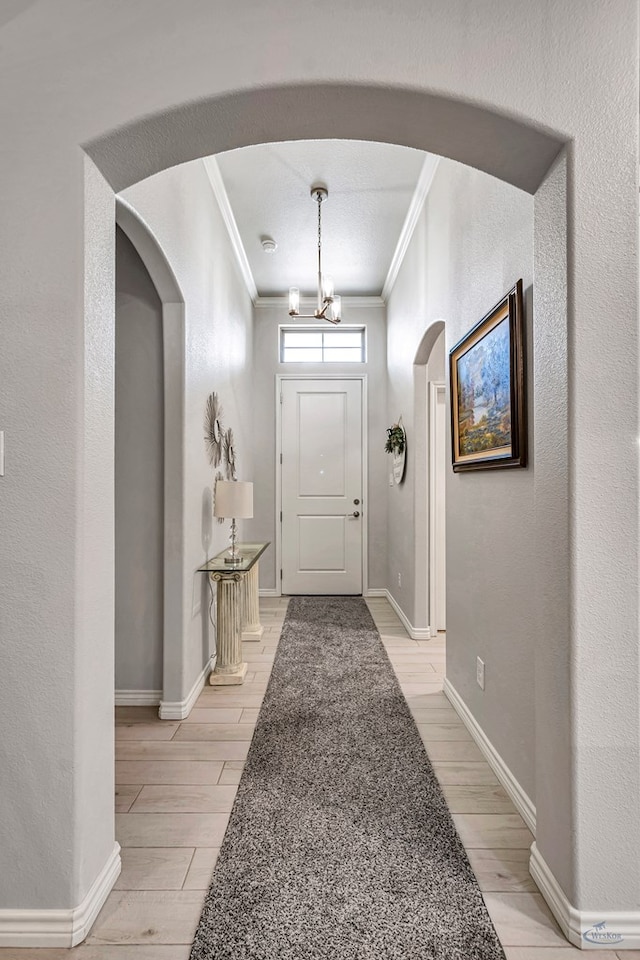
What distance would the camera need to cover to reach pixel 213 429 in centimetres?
347

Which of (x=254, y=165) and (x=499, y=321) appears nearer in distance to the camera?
(x=499, y=321)

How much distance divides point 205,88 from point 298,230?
296 cm

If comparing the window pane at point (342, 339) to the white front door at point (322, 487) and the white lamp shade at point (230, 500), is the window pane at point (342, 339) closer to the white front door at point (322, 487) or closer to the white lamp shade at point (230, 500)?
the white front door at point (322, 487)

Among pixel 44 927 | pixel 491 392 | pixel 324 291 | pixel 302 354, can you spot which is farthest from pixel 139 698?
pixel 302 354

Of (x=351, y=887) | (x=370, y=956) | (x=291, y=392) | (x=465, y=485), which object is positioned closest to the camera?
(x=370, y=956)

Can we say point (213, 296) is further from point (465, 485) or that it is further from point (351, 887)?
point (351, 887)

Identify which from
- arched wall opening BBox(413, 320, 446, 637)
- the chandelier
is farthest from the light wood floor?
the chandelier

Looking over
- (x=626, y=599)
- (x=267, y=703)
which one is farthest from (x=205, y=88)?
(x=267, y=703)

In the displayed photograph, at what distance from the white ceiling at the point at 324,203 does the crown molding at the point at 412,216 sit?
38 millimetres

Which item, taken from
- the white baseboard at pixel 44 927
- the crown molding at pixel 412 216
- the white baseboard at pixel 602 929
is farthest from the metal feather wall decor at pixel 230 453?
the white baseboard at pixel 602 929

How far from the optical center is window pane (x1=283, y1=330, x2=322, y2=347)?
577 centimetres

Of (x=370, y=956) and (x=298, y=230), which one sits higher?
(x=298, y=230)

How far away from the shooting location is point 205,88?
1.42 metres

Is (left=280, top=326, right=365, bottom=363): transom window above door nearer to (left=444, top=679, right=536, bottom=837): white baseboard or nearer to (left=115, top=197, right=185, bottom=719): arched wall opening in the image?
(left=115, top=197, right=185, bottom=719): arched wall opening
